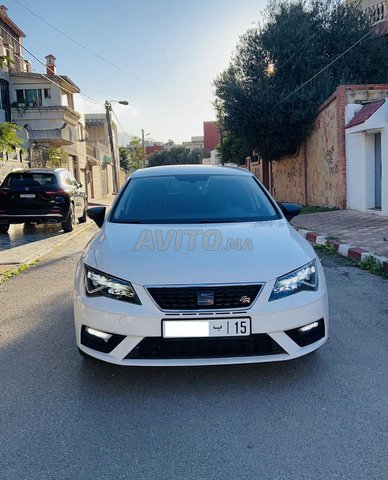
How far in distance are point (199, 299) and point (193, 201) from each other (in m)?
1.73

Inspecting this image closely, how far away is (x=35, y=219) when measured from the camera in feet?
37.7

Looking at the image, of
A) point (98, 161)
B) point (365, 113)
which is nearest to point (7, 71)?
point (98, 161)

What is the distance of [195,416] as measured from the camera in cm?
286

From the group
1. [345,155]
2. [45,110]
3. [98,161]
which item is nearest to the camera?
[345,155]

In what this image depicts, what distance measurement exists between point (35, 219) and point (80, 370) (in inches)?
339

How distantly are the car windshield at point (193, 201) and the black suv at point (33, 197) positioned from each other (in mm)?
7178

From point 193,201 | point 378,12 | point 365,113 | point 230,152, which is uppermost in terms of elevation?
point 378,12

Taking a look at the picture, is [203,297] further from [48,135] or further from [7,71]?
[7,71]

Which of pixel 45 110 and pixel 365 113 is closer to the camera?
pixel 365 113

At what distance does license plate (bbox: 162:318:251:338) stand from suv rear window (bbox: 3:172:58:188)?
945cm

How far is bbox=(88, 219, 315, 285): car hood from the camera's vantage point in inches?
119

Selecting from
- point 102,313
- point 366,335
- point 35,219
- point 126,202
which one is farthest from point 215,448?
point 35,219
